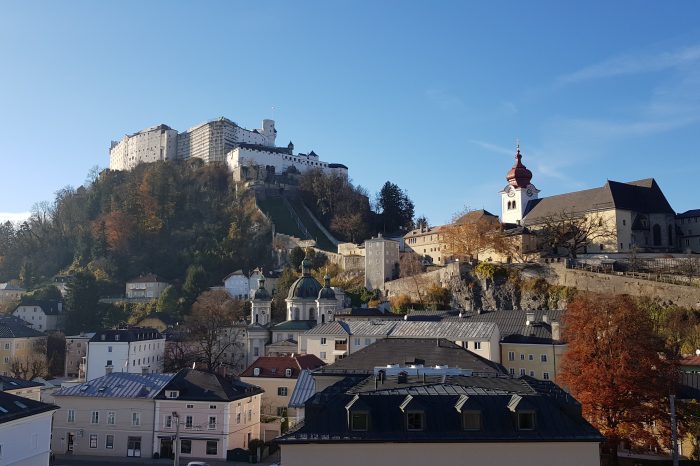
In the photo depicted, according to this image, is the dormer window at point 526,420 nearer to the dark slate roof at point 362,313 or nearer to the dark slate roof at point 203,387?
the dark slate roof at point 203,387

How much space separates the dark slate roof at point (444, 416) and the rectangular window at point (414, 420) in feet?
0.39

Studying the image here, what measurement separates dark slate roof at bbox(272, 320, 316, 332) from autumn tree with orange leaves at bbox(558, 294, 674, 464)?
3843 centimetres

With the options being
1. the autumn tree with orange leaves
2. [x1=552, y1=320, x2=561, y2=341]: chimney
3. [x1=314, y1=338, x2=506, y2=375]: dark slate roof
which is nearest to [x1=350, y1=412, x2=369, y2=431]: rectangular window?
[x1=314, y1=338, x2=506, y2=375]: dark slate roof

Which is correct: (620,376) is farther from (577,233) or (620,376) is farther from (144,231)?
(144,231)

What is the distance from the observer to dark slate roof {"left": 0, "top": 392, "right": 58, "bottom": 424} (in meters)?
24.1

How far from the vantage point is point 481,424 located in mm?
16844

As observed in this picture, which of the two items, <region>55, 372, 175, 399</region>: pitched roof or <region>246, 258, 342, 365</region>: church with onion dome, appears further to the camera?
<region>246, 258, 342, 365</region>: church with onion dome

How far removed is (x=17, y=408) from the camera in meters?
25.1

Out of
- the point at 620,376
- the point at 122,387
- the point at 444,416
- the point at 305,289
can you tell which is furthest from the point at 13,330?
the point at 444,416

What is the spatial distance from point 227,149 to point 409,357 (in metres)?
96.9

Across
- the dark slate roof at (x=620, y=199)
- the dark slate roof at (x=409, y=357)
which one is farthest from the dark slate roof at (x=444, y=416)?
the dark slate roof at (x=620, y=199)

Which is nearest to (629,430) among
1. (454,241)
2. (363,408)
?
(363,408)

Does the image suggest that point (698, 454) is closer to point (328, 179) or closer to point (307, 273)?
point (307, 273)

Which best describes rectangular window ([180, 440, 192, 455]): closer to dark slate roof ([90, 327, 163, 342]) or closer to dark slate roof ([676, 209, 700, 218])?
dark slate roof ([90, 327, 163, 342])
